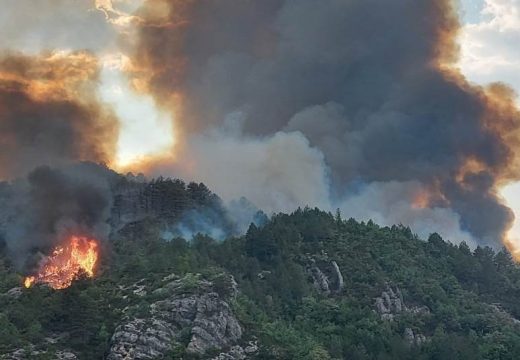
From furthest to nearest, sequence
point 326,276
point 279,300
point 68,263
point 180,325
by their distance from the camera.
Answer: point 326,276, point 68,263, point 279,300, point 180,325

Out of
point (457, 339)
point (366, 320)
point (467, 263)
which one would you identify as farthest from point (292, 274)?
point (467, 263)

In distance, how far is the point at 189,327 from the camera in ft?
356

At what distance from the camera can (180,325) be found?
108750 mm

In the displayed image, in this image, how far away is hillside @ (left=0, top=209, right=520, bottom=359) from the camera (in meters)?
107

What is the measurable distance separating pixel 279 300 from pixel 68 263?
34.8 meters

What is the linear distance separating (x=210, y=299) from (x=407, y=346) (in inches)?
1218

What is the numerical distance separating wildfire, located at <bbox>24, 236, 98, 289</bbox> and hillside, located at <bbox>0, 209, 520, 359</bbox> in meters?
2.46

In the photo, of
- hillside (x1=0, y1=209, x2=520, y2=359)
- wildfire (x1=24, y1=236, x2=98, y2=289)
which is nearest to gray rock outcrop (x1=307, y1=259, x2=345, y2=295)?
hillside (x1=0, y1=209, x2=520, y2=359)

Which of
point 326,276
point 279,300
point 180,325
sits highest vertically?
point 326,276

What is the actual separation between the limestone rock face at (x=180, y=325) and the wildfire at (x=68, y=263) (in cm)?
1820

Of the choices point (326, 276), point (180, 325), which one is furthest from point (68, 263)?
point (326, 276)

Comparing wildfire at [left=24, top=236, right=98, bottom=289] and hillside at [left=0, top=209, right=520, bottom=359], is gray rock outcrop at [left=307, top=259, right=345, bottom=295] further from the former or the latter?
wildfire at [left=24, top=236, right=98, bottom=289]

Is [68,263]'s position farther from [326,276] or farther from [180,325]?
[326,276]

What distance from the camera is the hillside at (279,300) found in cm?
10712
